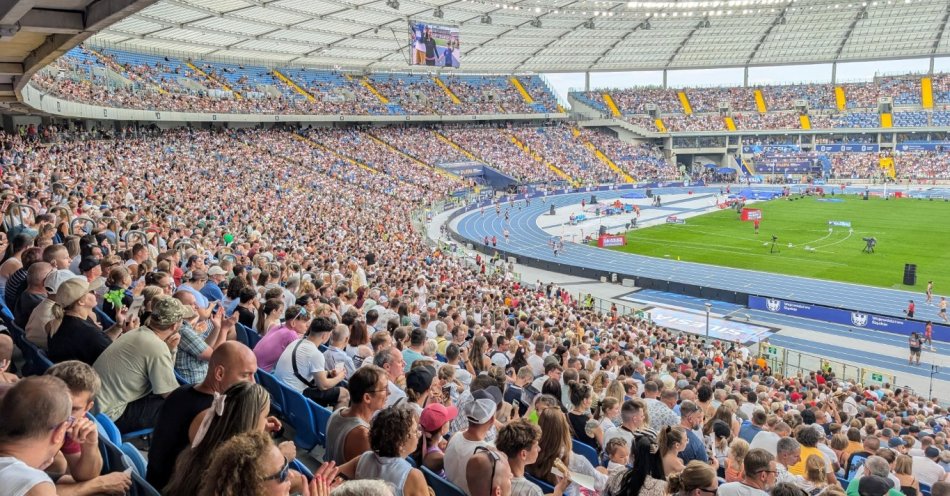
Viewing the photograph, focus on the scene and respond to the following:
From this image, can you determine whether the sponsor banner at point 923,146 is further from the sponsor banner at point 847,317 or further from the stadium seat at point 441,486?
the stadium seat at point 441,486

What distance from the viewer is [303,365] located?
Result: 6715mm

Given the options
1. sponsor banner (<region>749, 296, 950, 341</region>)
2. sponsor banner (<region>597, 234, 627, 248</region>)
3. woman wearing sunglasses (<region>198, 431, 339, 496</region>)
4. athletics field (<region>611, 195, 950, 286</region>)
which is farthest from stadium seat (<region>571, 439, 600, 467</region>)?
sponsor banner (<region>597, 234, 627, 248</region>)

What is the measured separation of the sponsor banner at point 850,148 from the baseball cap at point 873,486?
280ft

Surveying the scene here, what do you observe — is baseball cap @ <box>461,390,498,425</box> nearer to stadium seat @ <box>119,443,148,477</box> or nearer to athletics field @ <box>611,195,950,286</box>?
stadium seat @ <box>119,443,148,477</box>

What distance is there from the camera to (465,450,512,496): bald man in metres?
4.27

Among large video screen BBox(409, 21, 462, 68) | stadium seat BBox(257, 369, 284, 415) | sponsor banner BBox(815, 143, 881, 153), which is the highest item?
large video screen BBox(409, 21, 462, 68)

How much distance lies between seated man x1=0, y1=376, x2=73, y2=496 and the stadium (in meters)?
0.01

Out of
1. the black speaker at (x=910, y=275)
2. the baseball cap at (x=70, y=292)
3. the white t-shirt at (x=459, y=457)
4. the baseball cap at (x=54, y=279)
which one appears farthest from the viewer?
the black speaker at (x=910, y=275)

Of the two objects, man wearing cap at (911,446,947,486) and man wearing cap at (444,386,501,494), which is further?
man wearing cap at (911,446,947,486)

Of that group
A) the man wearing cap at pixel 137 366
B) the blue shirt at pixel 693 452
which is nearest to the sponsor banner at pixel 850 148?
the blue shirt at pixel 693 452

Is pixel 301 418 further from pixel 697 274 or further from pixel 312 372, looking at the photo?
pixel 697 274

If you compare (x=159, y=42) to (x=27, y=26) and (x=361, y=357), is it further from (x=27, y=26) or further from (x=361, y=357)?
(x=361, y=357)

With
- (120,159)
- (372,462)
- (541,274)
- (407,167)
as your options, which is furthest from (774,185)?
(372,462)

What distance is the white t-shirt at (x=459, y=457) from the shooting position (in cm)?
462
